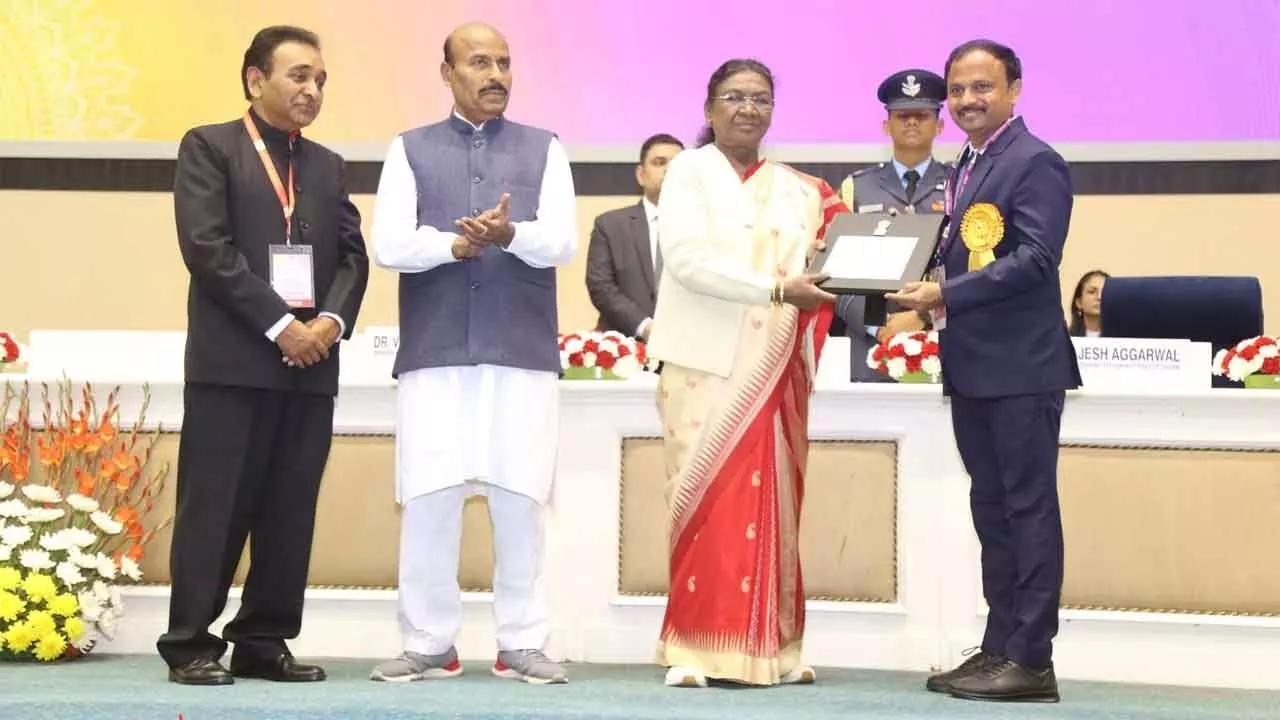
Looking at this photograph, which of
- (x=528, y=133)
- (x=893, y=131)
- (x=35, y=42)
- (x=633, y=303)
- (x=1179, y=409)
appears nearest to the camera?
(x=528, y=133)

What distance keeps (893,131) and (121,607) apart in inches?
116

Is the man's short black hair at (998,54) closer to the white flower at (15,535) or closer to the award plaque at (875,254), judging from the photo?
the award plaque at (875,254)

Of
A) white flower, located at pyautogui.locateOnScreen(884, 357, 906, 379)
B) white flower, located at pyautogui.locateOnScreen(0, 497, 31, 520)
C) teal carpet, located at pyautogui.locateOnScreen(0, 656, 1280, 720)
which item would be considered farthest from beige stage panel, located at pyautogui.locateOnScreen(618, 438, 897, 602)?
white flower, located at pyautogui.locateOnScreen(0, 497, 31, 520)

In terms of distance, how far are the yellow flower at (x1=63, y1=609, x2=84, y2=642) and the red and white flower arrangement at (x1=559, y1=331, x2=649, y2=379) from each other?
1578 mm

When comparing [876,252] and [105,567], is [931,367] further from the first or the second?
[105,567]

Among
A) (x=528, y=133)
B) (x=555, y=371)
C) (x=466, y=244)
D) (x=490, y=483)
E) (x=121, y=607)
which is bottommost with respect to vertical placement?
(x=121, y=607)

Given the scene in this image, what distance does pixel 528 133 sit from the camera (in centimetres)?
424

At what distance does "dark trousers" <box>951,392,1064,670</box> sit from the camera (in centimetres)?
389

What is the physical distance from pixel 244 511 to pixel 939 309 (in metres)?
1.87

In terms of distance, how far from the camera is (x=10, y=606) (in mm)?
4402

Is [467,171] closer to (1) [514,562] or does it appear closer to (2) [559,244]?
(2) [559,244]

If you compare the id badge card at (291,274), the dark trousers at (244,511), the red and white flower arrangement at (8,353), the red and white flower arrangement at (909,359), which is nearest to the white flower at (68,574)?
the dark trousers at (244,511)

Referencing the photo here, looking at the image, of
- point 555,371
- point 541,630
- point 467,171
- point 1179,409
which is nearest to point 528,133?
point 467,171

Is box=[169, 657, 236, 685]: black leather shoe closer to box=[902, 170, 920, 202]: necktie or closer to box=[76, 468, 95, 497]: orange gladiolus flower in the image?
box=[76, 468, 95, 497]: orange gladiolus flower
